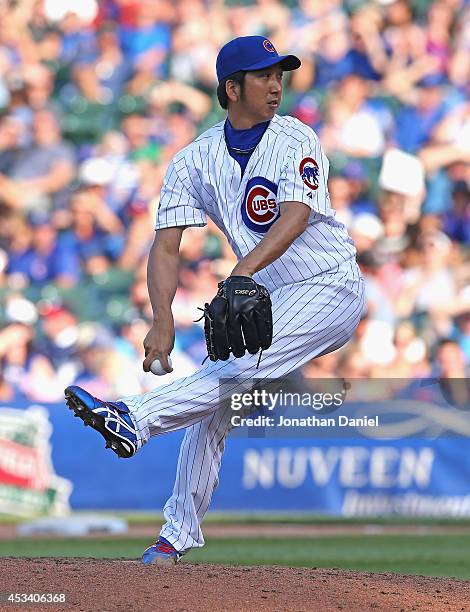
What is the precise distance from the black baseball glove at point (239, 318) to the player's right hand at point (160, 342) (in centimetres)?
27

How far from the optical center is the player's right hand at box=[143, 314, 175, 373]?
4723 millimetres

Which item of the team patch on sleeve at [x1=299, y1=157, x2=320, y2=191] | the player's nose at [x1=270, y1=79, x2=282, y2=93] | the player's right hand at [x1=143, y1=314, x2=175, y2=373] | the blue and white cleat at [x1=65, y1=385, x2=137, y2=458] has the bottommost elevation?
the blue and white cleat at [x1=65, y1=385, x2=137, y2=458]

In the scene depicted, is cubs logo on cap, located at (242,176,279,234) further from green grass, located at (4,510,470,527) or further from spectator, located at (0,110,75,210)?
spectator, located at (0,110,75,210)

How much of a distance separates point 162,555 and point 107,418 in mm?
878

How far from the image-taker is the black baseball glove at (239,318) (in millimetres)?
4402

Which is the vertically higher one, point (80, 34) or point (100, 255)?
point (80, 34)

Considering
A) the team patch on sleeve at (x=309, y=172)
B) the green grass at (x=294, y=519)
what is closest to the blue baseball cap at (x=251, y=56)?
the team patch on sleeve at (x=309, y=172)

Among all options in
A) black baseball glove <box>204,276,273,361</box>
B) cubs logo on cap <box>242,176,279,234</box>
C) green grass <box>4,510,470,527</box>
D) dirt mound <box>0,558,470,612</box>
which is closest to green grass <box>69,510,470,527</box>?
green grass <box>4,510,470,527</box>

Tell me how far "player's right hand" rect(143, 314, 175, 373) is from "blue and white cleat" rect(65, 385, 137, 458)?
29 cm

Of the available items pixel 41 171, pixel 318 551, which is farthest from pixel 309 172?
pixel 41 171

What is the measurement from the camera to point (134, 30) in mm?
11555

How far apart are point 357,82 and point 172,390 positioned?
6858 mm

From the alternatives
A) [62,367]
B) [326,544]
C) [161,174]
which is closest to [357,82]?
[161,174]

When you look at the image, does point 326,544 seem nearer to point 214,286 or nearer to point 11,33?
point 214,286
